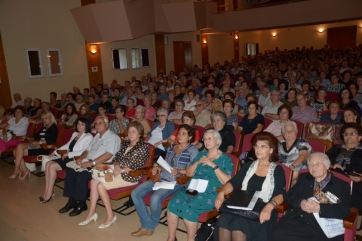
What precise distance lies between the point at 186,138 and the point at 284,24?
1035 centimetres

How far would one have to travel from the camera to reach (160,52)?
46.1 feet

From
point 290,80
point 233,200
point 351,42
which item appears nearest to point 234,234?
point 233,200

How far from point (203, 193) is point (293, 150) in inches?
42.6

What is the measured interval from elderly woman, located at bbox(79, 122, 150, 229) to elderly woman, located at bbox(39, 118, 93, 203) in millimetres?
842

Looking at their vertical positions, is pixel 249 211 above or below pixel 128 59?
below

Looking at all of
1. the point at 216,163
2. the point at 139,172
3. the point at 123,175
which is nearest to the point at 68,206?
the point at 123,175

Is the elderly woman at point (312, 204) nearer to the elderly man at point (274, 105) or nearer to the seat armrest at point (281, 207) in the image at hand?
the seat armrest at point (281, 207)

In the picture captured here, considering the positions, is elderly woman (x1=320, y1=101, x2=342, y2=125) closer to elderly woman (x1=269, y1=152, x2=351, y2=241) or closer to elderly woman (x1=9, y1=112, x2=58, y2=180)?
elderly woman (x1=269, y1=152, x2=351, y2=241)

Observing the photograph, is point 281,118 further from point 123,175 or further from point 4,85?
point 4,85

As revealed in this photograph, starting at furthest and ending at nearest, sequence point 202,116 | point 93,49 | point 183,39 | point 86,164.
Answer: point 183,39 → point 93,49 → point 202,116 → point 86,164

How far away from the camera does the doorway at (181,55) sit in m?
14.9

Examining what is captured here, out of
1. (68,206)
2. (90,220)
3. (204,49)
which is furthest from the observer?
(204,49)

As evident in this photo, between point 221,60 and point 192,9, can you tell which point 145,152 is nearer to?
point 192,9

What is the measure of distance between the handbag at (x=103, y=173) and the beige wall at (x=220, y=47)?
14.3 meters
